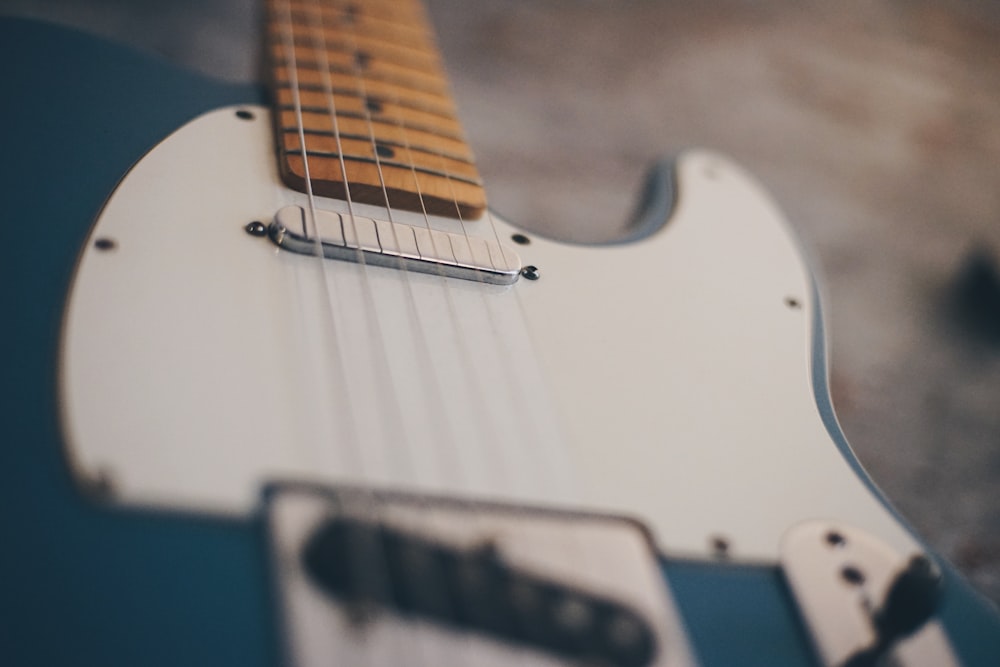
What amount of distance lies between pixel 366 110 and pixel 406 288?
0.28 meters

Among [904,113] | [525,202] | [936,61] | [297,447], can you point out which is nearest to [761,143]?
[904,113]

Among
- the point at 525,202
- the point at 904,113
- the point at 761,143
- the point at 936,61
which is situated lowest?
the point at 525,202

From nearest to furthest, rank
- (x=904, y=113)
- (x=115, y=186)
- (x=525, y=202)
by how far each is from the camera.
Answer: (x=115, y=186) → (x=525, y=202) → (x=904, y=113)

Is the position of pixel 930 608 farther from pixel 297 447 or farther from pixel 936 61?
pixel 936 61

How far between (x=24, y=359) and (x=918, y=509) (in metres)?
0.88

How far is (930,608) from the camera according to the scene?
39cm

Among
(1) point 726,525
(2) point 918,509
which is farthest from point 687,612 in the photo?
(2) point 918,509

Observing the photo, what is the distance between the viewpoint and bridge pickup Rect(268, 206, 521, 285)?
523 millimetres

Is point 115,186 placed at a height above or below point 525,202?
below

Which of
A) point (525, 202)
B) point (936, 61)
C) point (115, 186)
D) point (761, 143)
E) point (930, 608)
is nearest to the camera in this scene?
point (930, 608)

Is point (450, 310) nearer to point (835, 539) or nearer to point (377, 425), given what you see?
point (377, 425)

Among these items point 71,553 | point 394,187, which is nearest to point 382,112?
point 394,187

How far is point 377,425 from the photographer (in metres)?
0.42

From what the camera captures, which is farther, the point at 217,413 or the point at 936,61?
the point at 936,61
